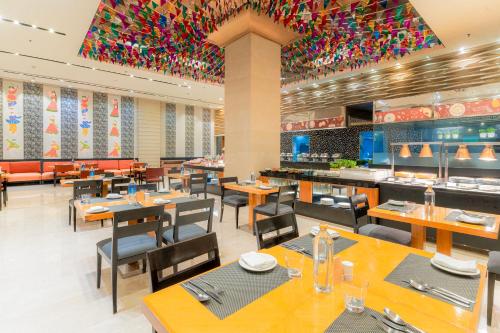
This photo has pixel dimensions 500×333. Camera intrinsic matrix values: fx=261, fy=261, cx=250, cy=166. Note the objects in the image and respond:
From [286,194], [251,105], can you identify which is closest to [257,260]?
[286,194]

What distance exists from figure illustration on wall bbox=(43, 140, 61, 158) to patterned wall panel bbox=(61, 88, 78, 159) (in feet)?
0.59

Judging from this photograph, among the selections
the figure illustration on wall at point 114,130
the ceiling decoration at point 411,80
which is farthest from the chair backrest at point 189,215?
the figure illustration on wall at point 114,130

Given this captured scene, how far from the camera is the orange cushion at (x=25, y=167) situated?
33.6 feet

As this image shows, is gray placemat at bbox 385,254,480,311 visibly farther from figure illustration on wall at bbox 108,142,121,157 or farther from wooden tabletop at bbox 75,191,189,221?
figure illustration on wall at bbox 108,142,121,157

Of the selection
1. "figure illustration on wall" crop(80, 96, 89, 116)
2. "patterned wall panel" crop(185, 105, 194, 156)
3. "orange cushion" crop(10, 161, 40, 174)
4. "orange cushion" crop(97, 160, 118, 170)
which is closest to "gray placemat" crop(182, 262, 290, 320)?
"orange cushion" crop(97, 160, 118, 170)

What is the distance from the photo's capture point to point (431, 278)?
54.2 inches

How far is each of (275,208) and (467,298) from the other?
319cm

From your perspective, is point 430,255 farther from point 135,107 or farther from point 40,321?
point 135,107

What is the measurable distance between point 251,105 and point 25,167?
10.1 meters

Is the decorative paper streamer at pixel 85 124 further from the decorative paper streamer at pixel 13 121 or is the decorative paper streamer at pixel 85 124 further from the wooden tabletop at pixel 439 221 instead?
the wooden tabletop at pixel 439 221

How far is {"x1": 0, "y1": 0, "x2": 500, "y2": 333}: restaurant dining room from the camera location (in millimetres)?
1298

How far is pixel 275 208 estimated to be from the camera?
4320 millimetres

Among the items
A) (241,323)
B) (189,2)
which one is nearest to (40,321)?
(241,323)

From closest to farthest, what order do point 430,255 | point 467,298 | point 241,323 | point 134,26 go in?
point 241,323, point 467,298, point 430,255, point 134,26
